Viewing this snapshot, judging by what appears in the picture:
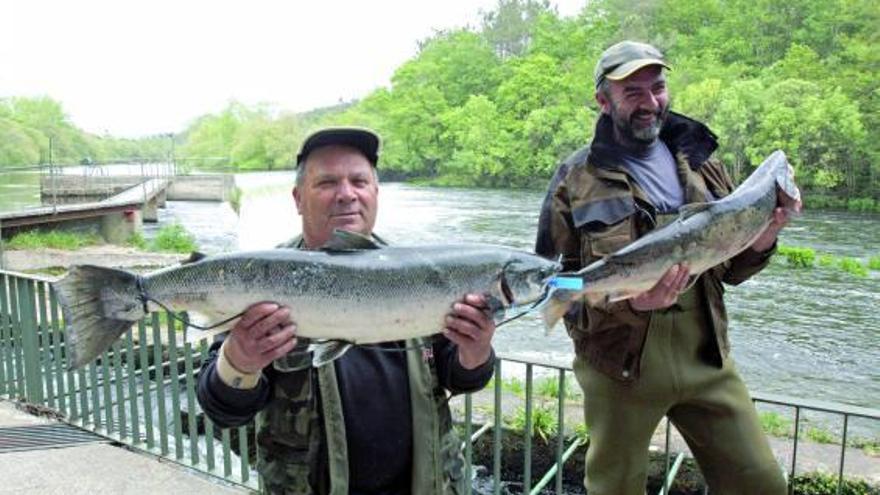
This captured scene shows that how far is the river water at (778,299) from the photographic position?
491 inches

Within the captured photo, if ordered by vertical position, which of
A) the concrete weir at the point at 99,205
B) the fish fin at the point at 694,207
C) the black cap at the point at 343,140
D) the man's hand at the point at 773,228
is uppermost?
the black cap at the point at 343,140

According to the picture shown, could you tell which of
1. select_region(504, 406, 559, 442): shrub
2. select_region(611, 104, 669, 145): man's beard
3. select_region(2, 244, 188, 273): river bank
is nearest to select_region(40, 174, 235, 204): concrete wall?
select_region(2, 244, 188, 273): river bank

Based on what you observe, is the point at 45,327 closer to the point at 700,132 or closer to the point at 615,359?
the point at 615,359

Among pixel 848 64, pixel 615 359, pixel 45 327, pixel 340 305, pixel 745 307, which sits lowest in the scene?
pixel 745 307

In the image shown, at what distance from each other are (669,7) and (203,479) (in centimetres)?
7815

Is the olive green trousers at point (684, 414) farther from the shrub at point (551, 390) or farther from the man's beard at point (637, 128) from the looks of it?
the shrub at point (551, 390)

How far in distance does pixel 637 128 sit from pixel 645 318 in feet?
2.85

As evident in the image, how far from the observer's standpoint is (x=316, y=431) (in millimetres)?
2211

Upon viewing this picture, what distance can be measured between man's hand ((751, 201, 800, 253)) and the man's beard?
0.65m

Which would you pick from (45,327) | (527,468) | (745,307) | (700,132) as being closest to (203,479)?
(45,327)

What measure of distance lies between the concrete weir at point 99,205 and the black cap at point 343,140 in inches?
779

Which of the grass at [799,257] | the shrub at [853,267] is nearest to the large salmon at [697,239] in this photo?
the shrub at [853,267]

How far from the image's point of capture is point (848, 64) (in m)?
48.6

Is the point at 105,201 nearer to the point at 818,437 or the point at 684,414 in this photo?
the point at 818,437
